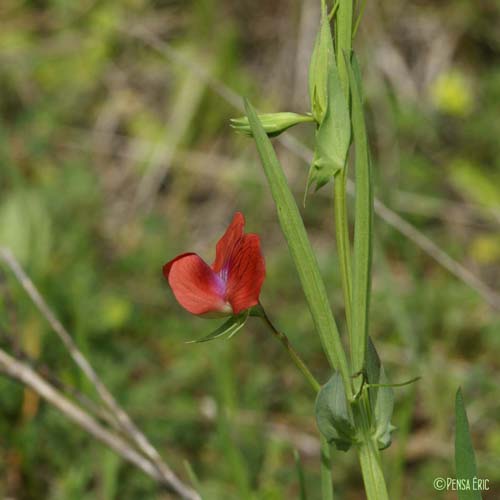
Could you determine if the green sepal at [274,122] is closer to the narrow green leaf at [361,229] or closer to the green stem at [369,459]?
the narrow green leaf at [361,229]

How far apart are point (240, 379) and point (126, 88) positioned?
54.7 inches

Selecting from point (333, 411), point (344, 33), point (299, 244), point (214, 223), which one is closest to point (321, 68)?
point (344, 33)

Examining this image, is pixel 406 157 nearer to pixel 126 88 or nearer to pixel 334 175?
pixel 126 88

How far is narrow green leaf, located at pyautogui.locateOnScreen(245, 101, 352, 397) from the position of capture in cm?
63

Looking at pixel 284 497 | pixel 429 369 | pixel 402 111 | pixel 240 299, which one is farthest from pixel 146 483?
pixel 402 111

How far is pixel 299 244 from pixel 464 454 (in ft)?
0.63

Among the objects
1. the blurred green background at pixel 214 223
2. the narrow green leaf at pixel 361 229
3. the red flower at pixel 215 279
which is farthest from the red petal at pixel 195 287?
the blurred green background at pixel 214 223

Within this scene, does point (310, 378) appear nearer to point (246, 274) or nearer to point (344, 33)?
point (246, 274)

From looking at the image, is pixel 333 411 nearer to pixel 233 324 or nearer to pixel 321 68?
pixel 233 324

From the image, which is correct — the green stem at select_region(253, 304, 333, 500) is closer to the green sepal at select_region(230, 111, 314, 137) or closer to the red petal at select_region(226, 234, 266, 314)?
the red petal at select_region(226, 234, 266, 314)

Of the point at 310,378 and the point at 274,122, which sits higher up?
Result: the point at 274,122

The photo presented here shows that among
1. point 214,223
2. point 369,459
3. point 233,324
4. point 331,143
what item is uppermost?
point 331,143

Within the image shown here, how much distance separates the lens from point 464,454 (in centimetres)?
65

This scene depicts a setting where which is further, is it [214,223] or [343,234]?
[214,223]
